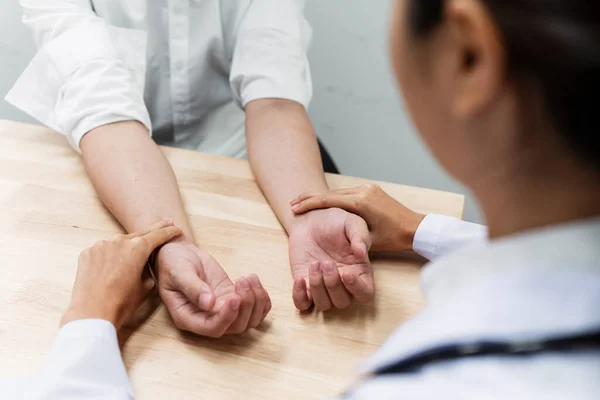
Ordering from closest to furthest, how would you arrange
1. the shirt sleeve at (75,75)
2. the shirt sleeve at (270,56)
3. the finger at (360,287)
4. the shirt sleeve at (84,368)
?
1. the shirt sleeve at (84,368)
2. the finger at (360,287)
3. the shirt sleeve at (75,75)
4. the shirt sleeve at (270,56)

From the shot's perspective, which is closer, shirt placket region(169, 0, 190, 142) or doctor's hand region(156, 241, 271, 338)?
doctor's hand region(156, 241, 271, 338)

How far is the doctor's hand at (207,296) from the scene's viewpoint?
642mm

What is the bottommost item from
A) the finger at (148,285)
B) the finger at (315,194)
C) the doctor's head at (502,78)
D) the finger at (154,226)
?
the finger at (148,285)

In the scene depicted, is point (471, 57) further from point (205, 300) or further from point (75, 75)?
point (75, 75)

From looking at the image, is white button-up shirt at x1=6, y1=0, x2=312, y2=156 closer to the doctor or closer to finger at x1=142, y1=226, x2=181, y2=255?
the doctor

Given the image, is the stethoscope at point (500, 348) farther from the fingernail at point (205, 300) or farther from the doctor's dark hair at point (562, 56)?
the fingernail at point (205, 300)

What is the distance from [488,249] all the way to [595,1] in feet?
0.54

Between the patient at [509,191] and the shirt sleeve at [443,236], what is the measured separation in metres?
0.34

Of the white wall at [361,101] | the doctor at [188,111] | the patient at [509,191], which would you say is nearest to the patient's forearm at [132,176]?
the doctor at [188,111]

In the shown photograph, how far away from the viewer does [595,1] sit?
298 millimetres

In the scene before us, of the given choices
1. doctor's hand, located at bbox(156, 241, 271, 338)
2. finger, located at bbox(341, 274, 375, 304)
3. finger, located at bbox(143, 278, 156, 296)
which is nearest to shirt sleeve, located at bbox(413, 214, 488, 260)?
finger, located at bbox(341, 274, 375, 304)

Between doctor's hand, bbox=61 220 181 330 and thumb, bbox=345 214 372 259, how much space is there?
0.23m

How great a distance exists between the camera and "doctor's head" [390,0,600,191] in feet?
0.99

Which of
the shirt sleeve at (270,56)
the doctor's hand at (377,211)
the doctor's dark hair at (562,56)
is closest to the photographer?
the doctor's dark hair at (562,56)
